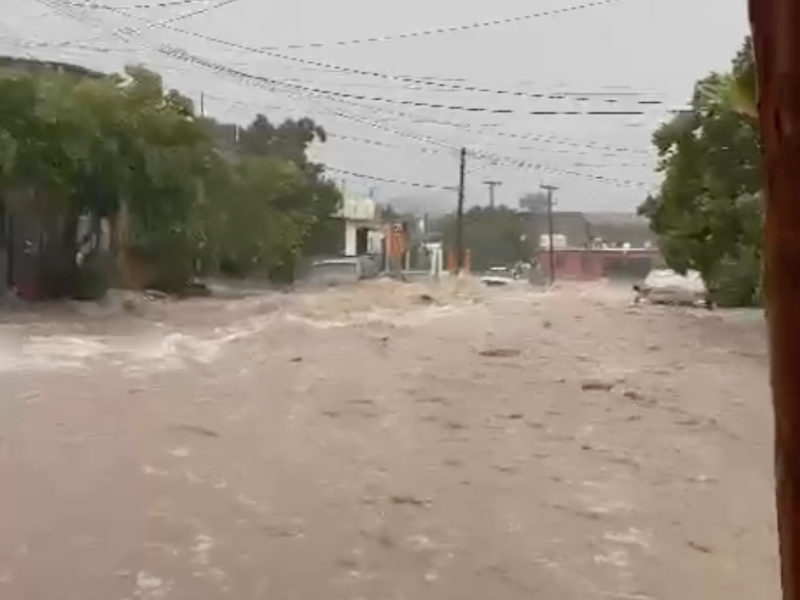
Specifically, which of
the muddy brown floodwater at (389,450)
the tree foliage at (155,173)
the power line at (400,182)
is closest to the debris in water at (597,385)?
the muddy brown floodwater at (389,450)

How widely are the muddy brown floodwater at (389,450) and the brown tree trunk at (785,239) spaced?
21 cm

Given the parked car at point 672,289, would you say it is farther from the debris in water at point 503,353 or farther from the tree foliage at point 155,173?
the tree foliage at point 155,173

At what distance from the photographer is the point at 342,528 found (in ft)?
4.95

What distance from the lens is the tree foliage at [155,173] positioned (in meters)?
2.43

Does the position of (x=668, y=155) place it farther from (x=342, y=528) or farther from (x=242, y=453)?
(x=342, y=528)

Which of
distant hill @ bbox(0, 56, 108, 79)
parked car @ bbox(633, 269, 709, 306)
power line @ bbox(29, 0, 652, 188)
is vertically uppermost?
distant hill @ bbox(0, 56, 108, 79)

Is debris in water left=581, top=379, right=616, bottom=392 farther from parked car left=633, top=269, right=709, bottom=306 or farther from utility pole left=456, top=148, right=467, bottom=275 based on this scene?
utility pole left=456, top=148, right=467, bottom=275

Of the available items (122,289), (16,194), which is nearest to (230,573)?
(122,289)

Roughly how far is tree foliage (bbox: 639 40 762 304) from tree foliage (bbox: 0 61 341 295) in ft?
2.32

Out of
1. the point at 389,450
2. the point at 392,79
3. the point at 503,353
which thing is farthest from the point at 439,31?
the point at 389,450

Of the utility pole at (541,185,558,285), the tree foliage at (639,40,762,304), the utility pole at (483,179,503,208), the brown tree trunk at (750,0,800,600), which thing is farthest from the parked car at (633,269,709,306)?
the brown tree trunk at (750,0,800,600)

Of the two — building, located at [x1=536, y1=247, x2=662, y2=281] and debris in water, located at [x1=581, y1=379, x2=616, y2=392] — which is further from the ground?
building, located at [x1=536, y1=247, x2=662, y2=281]

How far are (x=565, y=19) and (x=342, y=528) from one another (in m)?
1.36

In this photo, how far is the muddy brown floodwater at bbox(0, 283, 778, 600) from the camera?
1365 mm
